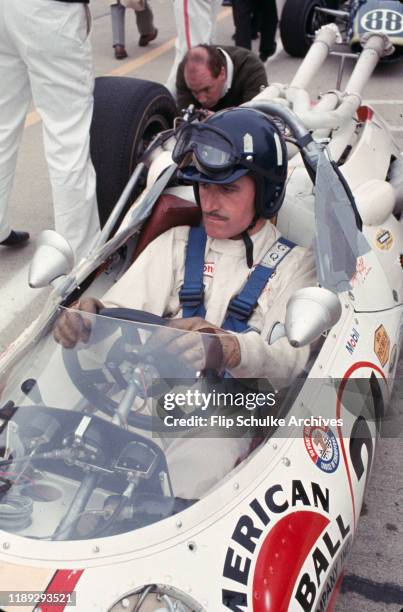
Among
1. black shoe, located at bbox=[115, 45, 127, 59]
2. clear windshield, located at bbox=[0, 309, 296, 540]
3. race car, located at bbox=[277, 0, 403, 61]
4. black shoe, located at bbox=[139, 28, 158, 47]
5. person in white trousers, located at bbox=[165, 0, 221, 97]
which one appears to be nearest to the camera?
clear windshield, located at bbox=[0, 309, 296, 540]

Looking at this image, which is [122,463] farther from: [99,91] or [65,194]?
[99,91]

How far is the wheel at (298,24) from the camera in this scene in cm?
776

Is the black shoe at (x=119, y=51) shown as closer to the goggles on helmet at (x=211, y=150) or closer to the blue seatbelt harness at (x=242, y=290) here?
the blue seatbelt harness at (x=242, y=290)

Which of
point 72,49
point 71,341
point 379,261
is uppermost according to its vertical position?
point 72,49

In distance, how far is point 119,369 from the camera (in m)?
2.17

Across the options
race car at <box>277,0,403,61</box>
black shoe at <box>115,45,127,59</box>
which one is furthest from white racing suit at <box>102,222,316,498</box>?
black shoe at <box>115,45,127,59</box>

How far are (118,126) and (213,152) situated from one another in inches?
64.9

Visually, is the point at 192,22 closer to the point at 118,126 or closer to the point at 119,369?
the point at 118,126

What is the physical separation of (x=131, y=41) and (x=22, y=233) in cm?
498

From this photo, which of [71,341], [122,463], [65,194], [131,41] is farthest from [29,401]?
[131,41]

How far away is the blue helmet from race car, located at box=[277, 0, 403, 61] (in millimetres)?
4719

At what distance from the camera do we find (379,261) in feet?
10.2

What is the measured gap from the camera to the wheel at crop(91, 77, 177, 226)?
13.1 feet

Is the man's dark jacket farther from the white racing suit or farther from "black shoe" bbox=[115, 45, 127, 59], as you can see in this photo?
"black shoe" bbox=[115, 45, 127, 59]
